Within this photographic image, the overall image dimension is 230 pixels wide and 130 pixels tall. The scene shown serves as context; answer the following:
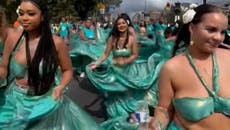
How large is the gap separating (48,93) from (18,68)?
0.31 meters

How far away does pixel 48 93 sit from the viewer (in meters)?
3.96

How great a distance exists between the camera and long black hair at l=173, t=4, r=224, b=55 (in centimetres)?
273

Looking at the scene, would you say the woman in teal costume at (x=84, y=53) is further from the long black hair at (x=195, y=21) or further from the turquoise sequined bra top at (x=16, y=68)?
the long black hair at (x=195, y=21)

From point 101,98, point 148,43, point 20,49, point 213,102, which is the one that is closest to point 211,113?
point 213,102

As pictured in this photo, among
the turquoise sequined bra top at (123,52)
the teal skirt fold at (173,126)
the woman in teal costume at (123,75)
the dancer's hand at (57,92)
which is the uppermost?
the teal skirt fold at (173,126)

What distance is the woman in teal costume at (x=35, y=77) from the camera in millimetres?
3842

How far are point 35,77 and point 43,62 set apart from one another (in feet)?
0.43

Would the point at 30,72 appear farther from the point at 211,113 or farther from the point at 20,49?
the point at 211,113

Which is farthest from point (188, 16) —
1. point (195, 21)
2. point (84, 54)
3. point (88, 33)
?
point (88, 33)

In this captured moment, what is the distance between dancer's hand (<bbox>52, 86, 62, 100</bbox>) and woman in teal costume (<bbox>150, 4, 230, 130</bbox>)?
1.23 m

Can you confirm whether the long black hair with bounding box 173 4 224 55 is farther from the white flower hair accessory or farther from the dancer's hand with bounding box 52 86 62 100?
the dancer's hand with bounding box 52 86 62 100

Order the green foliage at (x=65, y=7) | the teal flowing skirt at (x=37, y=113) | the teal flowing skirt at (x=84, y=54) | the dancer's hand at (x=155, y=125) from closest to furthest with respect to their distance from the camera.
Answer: the dancer's hand at (x=155, y=125)
the teal flowing skirt at (x=37, y=113)
the teal flowing skirt at (x=84, y=54)
the green foliage at (x=65, y=7)

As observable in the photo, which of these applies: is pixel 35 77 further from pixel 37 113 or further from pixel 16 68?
pixel 37 113

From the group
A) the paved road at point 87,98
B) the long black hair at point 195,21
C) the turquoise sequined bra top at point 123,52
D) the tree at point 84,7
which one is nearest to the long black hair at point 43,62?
the long black hair at point 195,21
